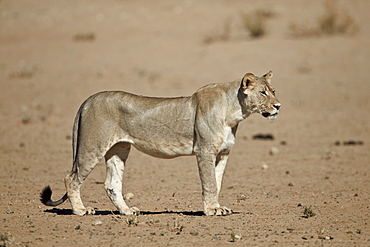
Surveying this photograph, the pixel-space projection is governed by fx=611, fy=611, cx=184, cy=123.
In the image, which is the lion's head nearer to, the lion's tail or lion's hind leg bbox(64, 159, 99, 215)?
lion's hind leg bbox(64, 159, 99, 215)

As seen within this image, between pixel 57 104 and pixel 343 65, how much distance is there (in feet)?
33.8

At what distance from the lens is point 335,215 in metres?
8.18

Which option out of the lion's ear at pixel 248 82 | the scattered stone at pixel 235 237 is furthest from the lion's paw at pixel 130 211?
the lion's ear at pixel 248 82

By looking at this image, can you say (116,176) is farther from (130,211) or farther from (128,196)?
(128,196)

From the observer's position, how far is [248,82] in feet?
25.5

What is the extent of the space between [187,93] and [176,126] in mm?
12291

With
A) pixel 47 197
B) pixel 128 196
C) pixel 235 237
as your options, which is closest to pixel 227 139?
pixel 235 237

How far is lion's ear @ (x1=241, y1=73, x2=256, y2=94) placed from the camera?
770 centimetres

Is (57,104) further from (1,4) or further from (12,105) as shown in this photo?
(1,4)

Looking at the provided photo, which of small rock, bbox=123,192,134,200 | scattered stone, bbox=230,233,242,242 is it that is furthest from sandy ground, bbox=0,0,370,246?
small rock, bbox=123,192,134,200

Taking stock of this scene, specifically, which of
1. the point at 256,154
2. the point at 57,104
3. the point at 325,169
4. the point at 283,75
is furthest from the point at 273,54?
the point at 325,169

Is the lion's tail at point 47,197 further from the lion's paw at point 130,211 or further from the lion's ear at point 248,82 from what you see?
the lion's ear at point 248,82

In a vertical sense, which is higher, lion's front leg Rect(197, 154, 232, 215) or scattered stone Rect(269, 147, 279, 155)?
scattered stone Rect(269, 147, 279, 155)

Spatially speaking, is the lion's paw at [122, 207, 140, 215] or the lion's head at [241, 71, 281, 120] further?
the lion's paw at [122, 207, 140, 215]
